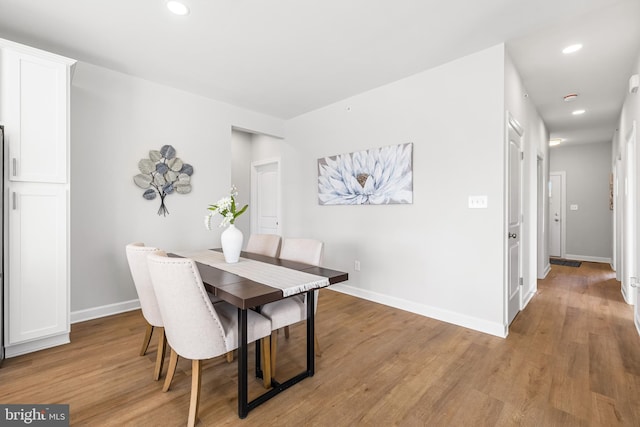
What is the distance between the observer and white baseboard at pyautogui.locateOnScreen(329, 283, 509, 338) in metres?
2.60

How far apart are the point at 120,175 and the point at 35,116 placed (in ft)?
3.13

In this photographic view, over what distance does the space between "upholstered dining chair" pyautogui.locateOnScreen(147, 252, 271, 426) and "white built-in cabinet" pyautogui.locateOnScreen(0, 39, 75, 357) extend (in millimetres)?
1476

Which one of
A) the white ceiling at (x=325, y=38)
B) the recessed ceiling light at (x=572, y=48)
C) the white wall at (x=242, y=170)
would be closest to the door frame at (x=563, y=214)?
the white ceiling at (x=325, y=38)

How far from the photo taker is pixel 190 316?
4.69 ft

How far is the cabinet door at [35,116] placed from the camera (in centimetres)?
214

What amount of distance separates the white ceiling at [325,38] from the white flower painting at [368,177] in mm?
822

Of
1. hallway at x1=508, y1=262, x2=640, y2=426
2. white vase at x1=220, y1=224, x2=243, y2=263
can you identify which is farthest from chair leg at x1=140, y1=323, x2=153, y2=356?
hallway at x1=508, y1=262, x2=640, y2=426

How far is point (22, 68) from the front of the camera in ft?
7.11

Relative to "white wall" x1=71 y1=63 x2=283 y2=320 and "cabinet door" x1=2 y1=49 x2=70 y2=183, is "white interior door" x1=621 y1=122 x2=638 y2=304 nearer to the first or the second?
"white wall" x1=71 y1=63 x2=283 y2=320

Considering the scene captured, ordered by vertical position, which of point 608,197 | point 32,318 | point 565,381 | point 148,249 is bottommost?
point 565,381

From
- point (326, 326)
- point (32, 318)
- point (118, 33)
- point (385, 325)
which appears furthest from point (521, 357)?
point (118, 33)

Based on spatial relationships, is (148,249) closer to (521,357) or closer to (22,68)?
(22,68)

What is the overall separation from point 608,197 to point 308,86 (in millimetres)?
6502

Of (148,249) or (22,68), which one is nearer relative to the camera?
(148,249)
